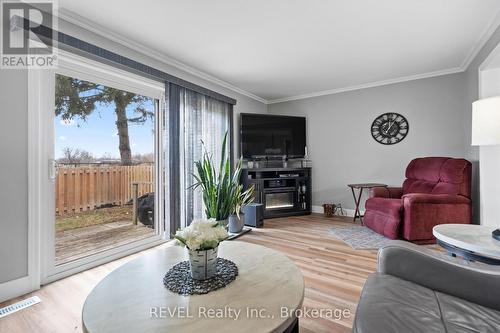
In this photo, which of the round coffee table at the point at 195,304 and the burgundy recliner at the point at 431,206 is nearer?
the round coffee table at the point at 195,304

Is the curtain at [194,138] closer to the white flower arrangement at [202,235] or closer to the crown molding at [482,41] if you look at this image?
the white flower arrangement at [202,235]

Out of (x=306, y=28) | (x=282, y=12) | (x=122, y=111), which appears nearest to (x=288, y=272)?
(x=282, y=12)

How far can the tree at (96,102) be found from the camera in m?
2.26

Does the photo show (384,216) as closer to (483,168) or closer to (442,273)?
(483,168)

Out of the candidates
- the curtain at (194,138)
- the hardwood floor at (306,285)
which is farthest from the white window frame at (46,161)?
the curtain at (194,138)

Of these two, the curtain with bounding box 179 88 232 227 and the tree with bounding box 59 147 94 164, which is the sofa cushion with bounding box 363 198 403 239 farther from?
the tree with bounding box 59 147 94 164

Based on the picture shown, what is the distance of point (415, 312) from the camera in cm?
94

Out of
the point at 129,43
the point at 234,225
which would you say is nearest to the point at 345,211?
the point at 234,225

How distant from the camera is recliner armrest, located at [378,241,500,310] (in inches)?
42.2

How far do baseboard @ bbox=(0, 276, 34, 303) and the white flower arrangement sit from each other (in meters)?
1.67

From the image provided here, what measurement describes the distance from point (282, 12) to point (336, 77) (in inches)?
Result: 78.6

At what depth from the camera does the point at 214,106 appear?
3885 mm

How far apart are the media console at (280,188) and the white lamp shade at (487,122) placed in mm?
2955

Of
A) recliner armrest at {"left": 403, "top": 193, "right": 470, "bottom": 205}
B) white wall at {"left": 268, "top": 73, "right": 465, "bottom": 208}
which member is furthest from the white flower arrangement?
white wall at {"left": 268, "top": 73, "right": 465, "bottom": 208}
